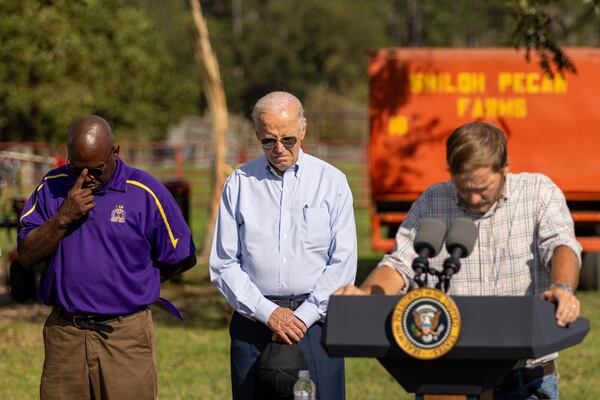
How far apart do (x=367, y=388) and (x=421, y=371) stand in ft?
17.3

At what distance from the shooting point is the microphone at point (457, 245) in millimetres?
3432

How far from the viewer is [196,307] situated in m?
12.7

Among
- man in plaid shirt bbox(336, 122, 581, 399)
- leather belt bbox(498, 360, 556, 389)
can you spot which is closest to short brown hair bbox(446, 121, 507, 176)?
man in plaid shirt bbox(336, 122, 581, 399)

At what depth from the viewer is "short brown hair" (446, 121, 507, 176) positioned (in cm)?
396

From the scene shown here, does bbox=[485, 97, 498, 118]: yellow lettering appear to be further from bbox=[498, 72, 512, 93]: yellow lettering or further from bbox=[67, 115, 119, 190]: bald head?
bbox=[67, 115, 119, 190]: bald head

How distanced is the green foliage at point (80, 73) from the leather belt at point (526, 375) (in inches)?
1350

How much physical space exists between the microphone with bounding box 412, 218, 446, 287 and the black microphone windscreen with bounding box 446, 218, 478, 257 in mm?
27

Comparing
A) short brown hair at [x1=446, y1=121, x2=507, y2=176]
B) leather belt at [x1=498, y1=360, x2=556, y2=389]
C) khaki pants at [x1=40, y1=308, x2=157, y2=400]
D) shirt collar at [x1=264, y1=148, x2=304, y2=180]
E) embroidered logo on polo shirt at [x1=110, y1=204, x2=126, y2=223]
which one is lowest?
khaki pants at [x1=40, y1=308, x2=157, y2=400]

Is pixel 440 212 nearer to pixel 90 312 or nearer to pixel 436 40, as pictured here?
pixel 90 312

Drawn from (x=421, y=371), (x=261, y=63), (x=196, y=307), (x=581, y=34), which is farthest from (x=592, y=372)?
(x=261, y=63)

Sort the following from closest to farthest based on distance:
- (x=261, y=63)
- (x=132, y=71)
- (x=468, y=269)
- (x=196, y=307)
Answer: (x=468, y=269), (x=196, y=307), (x=132, y=71), (x=261, y=63)

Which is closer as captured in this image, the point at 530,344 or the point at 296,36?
the point at 530,344

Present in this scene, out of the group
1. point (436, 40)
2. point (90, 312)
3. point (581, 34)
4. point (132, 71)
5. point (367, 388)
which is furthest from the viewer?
point (436, 40)

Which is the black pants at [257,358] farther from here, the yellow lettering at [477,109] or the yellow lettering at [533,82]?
the yellow lettering at [533,82]
